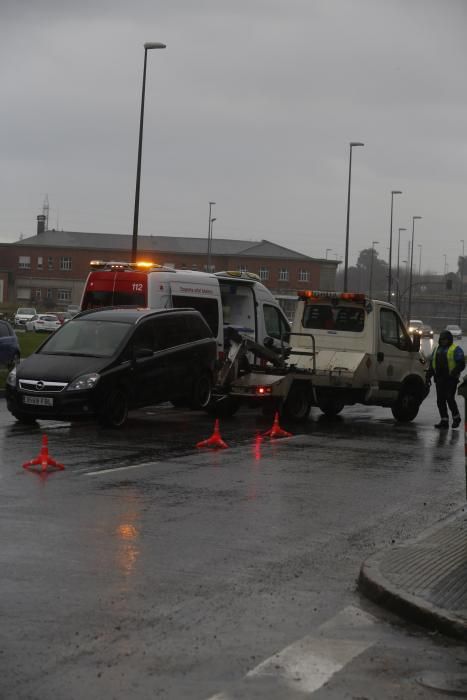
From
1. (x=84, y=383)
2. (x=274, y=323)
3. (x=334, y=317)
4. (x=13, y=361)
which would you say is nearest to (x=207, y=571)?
(x=84, y=383)

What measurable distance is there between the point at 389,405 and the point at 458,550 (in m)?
13.4

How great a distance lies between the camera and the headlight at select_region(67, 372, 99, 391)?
17.4m

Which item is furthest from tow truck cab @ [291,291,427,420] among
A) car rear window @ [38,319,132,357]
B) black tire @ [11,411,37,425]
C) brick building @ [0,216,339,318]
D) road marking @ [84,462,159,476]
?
brick building @ [0,216,339,318]

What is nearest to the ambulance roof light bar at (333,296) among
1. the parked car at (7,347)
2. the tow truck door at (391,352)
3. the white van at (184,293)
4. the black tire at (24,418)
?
the tow truck door at (391,352)

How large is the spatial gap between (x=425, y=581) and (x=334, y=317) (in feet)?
48.1

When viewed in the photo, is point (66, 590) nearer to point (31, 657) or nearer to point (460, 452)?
point (31, 657)

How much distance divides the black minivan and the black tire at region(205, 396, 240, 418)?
0.26 m

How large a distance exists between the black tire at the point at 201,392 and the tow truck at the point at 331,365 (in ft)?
0.72

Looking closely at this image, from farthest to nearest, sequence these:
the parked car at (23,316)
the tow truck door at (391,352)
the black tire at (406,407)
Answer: the parked car at (23,316), the black tire at (406,407), the tow truck door at (391,352)

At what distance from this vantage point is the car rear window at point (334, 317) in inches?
850

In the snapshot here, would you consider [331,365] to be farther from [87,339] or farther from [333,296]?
[87,339]

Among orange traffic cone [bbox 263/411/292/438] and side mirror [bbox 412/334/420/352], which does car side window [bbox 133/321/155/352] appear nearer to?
orange traffic cone [bbox 263/411/292/438]

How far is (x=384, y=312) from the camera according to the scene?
861 inches

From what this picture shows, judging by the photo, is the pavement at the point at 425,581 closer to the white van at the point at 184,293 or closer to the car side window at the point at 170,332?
the car side window at the point at 170,332
